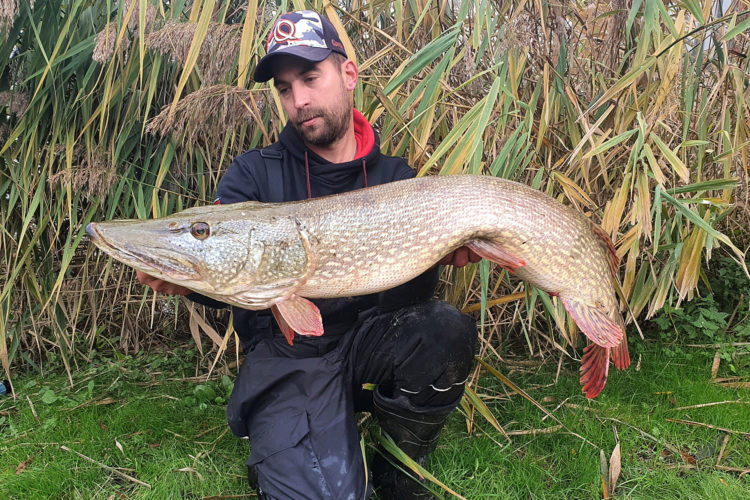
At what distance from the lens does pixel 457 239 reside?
1.49 metres

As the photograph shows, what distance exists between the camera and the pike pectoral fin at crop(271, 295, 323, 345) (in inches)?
55.6

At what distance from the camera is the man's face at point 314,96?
68.0 inches

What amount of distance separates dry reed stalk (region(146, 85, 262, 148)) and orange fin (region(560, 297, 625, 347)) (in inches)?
48.7

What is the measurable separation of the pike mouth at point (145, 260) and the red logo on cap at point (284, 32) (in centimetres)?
76

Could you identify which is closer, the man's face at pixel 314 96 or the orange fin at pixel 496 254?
the orange fin at pixel 496 254

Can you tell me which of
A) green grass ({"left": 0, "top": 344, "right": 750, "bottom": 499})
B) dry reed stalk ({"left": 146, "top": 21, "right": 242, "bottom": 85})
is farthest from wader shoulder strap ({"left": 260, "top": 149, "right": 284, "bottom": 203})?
green grass ({"left": 0, "top": 344, "right": 750, "bottom": 499})

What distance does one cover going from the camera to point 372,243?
148cm

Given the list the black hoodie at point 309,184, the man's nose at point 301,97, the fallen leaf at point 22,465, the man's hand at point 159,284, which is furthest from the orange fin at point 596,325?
the fallen leaf at point 22,465

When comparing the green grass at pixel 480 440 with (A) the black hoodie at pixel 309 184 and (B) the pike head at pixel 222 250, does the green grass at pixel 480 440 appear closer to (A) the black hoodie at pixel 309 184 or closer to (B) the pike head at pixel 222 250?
(A) the black hoodie at pixel 309 184

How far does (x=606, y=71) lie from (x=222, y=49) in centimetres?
142

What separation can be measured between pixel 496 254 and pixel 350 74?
0.80 meters

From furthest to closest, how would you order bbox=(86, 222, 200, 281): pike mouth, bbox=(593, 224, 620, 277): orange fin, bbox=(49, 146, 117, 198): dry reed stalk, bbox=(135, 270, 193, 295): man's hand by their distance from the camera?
bbox=(49, 146, 117, 198): dry reed stalk → bbox=(593, 224, 620, 277): orange fin → bbox=(135, 270, 193, 295): man's hand → bbox=(86, 222, 200, 281): pike mouth

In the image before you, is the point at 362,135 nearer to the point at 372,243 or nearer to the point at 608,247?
the point at 372,243

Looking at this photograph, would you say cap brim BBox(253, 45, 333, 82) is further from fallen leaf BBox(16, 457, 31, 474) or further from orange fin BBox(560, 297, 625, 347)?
fallen leaf BBox(16, 457, 31, 474)
